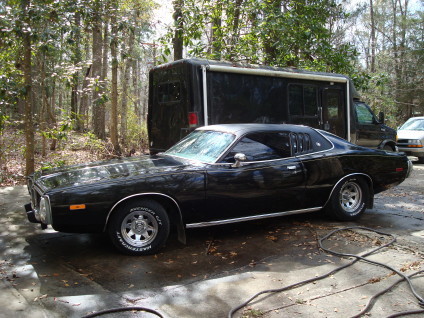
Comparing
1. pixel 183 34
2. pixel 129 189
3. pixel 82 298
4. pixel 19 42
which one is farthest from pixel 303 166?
pixel 183 34

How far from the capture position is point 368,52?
4241cm

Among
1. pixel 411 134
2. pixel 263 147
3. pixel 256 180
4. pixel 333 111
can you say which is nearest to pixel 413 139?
pixel 411 134

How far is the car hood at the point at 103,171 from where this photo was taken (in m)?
4.57

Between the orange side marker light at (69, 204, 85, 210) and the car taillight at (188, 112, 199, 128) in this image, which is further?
the car taillight at (188, 112, 199, 128)

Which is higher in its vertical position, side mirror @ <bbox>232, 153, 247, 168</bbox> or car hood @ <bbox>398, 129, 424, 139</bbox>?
car hood @ <bbox>398, 129, 424, 139</bbox>

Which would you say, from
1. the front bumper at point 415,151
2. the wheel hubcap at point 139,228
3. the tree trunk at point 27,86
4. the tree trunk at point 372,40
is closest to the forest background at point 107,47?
the tree trunk at point 27,86

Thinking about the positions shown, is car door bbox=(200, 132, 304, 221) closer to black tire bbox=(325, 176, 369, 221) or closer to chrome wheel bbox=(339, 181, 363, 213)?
black tire bbox=(325, 176, 369, 221)

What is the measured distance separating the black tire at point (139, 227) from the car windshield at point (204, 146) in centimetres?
101

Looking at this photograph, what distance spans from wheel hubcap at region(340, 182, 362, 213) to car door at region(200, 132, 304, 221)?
86 centimetres

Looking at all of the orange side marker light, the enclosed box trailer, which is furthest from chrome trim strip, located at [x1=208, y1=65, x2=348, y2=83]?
the orange side marker light

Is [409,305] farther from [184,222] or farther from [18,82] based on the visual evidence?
[18,82]

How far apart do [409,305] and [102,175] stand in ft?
11.0

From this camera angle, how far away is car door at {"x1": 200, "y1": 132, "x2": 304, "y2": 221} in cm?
499

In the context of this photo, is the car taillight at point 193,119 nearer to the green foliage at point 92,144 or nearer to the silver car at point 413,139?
the green foliage at point 92,144
